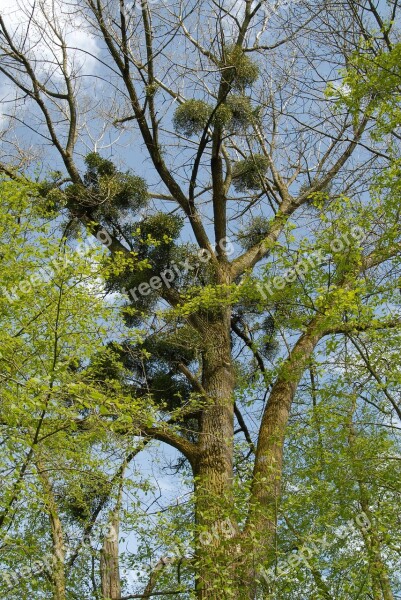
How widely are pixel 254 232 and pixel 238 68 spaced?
2350mm

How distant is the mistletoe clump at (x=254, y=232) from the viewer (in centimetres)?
949

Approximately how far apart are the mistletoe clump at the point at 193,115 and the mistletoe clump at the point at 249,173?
125 cm

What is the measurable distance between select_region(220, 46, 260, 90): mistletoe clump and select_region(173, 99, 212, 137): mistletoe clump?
0.41m

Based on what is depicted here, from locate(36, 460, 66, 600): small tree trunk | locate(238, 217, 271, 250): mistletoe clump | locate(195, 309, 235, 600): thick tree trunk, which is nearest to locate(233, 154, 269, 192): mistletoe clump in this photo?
locate(238, 217, 271, 250): mistletoe clump

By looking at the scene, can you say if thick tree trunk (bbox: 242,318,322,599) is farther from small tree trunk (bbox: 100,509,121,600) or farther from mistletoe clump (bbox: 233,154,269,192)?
mistletoe clump (bbox: 233,154,269,192)

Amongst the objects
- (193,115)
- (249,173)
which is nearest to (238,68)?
(193,115)

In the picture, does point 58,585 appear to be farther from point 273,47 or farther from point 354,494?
point 273,47

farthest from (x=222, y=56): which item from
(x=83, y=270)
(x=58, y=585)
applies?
(x=58, y=585)

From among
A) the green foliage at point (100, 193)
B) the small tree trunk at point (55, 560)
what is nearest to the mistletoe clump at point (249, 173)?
the green foliage at point (100, 193)

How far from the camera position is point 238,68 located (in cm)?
791

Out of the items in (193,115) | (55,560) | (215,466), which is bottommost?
(55,560)

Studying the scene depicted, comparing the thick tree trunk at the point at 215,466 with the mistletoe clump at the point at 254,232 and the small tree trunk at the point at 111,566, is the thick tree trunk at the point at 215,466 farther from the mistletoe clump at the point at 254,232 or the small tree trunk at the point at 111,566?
the mistletoe clump at the point at 254,232

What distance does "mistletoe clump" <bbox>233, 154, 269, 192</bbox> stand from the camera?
9375mm

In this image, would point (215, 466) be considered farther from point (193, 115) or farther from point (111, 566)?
point (193, 115)
